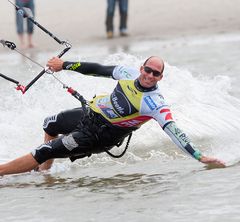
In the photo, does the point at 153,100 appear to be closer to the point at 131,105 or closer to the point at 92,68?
the point at 131,105

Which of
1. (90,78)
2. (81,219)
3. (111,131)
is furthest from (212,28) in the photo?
(81,219)

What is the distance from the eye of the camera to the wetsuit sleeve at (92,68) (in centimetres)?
955

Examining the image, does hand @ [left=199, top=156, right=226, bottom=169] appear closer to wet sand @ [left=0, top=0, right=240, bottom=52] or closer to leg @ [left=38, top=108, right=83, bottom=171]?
leg @ [left=38, top=108, right=83, bottom=171]

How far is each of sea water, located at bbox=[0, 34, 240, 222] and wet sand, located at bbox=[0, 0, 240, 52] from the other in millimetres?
4467

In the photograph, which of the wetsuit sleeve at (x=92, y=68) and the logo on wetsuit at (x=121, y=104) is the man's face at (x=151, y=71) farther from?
the wetsuit sleeve at (x=92, y=68)

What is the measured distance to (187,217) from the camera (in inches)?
294

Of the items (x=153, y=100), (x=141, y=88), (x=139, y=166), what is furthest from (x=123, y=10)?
(x=153, y=100)

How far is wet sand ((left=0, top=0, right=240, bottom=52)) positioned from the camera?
2061cm

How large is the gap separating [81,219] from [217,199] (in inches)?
48.3

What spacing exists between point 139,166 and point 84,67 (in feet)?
4.10

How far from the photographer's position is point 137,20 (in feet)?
72.3

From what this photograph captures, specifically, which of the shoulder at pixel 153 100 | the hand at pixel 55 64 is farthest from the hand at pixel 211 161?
the hand at pixel 55 64

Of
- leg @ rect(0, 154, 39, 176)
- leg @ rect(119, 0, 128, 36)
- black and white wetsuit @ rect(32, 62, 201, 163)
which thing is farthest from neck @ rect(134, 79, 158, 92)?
leg @ rect(119, 0, 128, 36)

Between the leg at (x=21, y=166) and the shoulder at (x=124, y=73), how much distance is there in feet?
4.06
